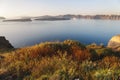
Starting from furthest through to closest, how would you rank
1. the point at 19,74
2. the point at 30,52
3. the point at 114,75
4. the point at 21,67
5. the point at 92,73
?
the point at 30,52 → the point at 21,67 → the point at 19,74 → the point at 92,73 → the point at 114,75

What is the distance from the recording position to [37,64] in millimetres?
11258

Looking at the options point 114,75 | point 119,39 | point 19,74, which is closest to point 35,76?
point 19,74

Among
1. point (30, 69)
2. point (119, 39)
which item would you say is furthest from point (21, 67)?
point (119, 39)

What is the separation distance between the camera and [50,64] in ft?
35.5

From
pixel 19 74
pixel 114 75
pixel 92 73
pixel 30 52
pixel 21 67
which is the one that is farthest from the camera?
pixel 30 52

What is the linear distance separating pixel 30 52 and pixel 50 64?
9.83ft

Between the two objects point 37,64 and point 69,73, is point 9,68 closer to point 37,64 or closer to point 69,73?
point 37,64

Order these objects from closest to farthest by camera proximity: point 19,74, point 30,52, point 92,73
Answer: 1. point 92,73
2. point 19,74
3. point 30,52

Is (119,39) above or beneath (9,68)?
beneath

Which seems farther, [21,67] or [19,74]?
[21,67]

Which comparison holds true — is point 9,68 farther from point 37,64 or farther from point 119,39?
point 119,39

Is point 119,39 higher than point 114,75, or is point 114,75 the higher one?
point 114,75

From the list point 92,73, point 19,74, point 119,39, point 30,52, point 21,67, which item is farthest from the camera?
point 119,39

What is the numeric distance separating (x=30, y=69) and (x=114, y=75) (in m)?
3.66
